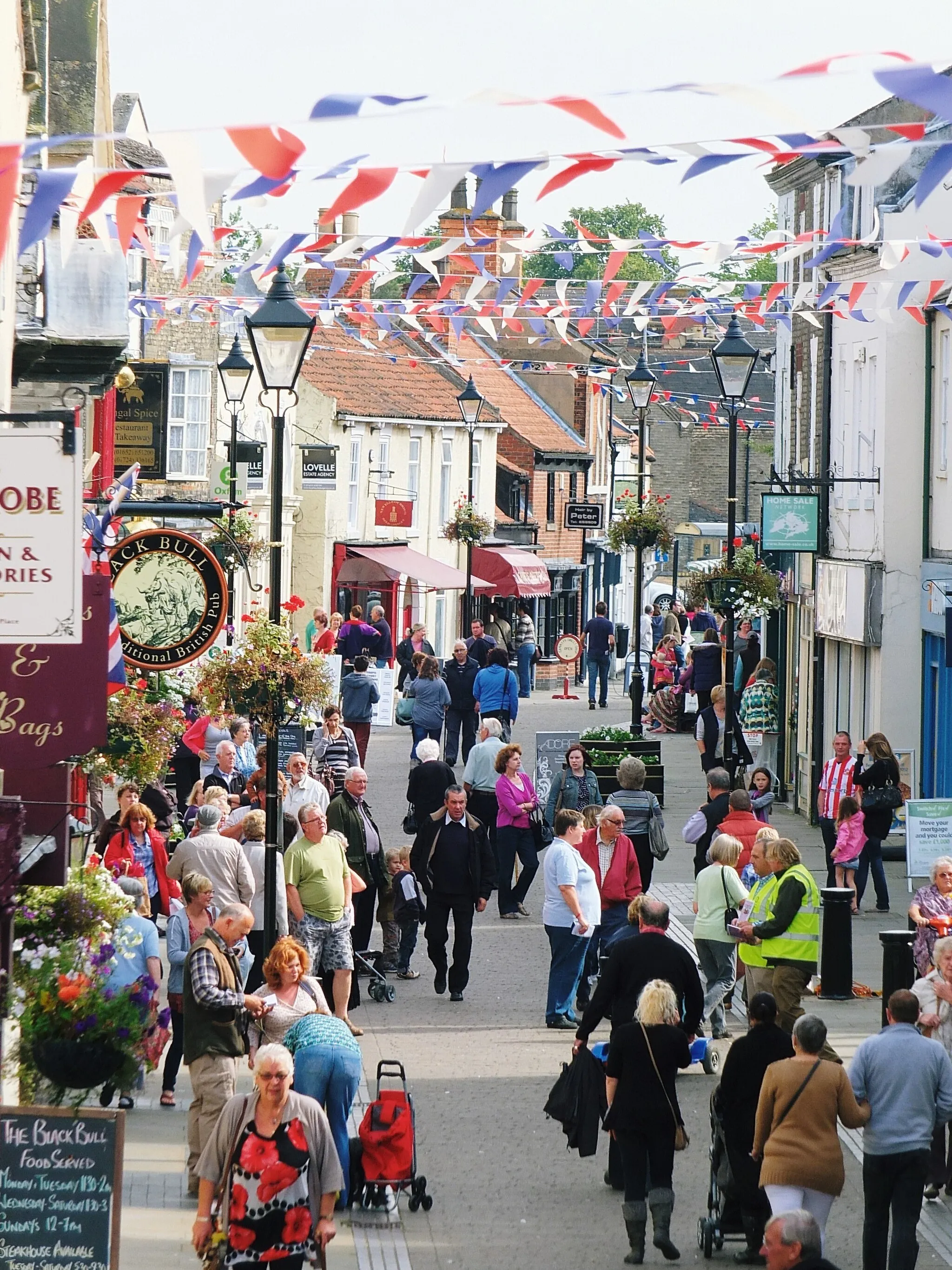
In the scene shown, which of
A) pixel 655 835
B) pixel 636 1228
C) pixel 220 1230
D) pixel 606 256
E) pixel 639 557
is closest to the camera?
pixel 220 1230

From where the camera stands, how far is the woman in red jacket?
46.6ft

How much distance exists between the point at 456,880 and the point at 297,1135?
23.8ft

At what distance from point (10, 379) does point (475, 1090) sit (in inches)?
232

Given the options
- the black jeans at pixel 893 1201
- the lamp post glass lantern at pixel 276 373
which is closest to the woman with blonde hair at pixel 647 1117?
the black jeans at pixel 893 1201

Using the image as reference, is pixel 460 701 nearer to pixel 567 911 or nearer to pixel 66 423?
pixel 567 911

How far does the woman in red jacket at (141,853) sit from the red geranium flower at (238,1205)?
5890 mm

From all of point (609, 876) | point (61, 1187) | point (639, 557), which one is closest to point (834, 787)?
point (609, 876)

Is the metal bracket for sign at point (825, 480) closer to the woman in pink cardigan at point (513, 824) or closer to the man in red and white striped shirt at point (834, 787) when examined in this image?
the man in red and white striped shirt at point (834, 787)

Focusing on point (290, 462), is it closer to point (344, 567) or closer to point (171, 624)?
point (344, 567)

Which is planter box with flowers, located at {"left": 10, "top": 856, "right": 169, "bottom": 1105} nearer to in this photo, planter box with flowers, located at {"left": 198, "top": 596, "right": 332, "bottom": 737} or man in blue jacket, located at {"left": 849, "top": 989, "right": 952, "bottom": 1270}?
man in blue jacket, located at {"left": 849, "top": 989, "right": 952, "bottom": 1270}

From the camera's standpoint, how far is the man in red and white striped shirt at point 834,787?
2023 cm

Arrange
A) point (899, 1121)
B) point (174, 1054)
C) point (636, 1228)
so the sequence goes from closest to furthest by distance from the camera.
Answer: point (899, 1121), point (636, 1228), point (174, 1054)

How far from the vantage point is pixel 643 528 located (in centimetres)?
3100

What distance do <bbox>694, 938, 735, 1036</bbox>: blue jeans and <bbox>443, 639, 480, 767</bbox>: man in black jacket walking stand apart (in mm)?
14734
